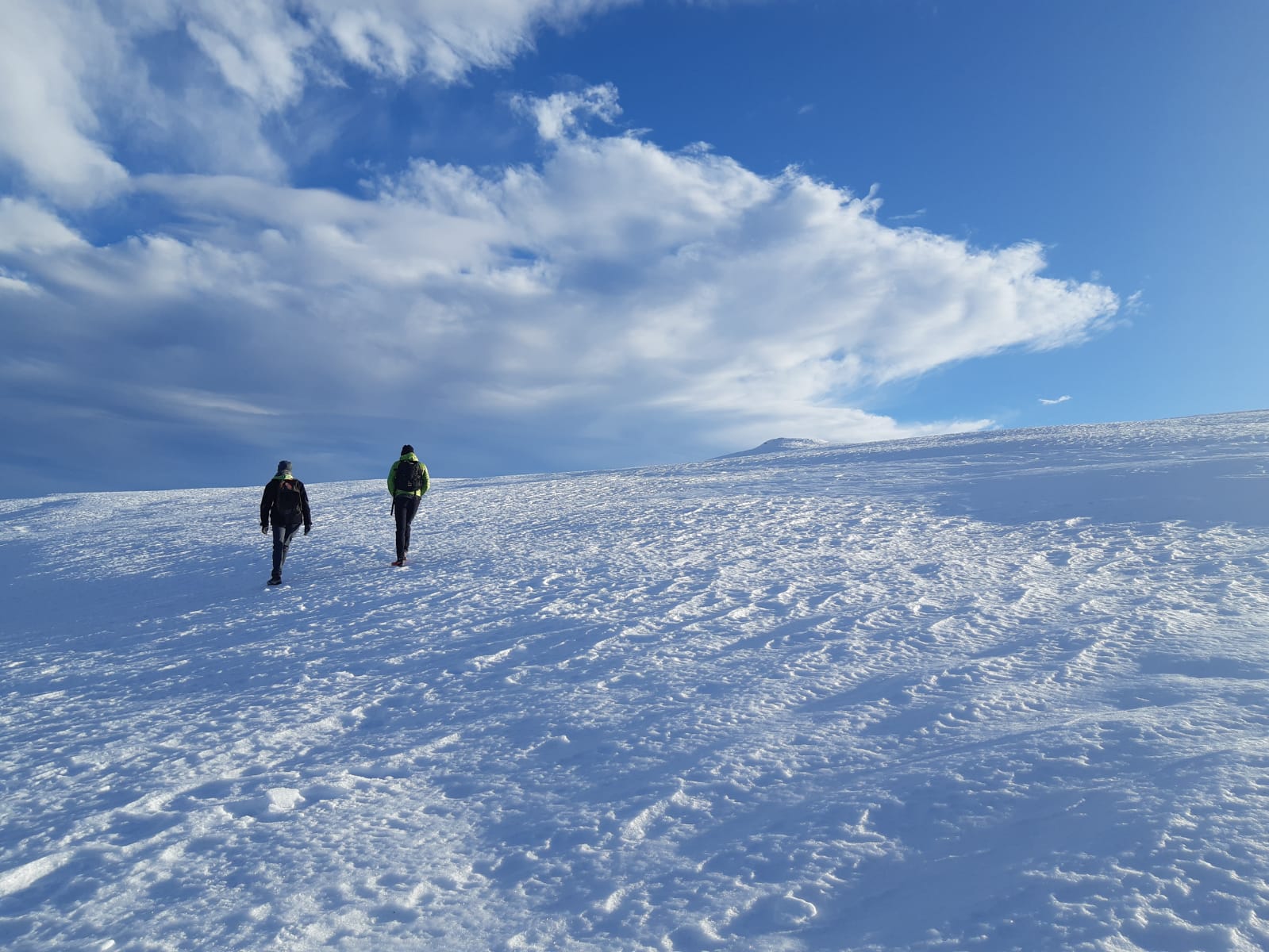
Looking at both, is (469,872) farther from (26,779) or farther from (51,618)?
(51,618)

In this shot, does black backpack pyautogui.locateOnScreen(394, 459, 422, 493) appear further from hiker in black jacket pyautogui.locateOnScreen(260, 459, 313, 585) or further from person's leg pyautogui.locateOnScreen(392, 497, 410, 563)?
hiker in black jacket pyautogui.locateOnScreen(260, 459, 313, 585)

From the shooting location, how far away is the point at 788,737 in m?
5.66

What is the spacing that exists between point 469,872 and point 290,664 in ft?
15.4

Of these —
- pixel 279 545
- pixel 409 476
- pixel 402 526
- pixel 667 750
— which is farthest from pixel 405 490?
pixel 667 750

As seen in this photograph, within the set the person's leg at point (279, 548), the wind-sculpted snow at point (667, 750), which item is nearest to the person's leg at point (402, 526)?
the wind-sculpted snow at point (667, 750)

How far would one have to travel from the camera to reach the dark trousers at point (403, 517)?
1280cm

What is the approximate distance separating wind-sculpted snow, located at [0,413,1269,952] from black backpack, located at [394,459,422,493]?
1428mm

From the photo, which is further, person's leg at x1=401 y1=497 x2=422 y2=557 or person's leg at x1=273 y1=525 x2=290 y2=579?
person's leg at x1=401 y1=497 x2=422 y2=557

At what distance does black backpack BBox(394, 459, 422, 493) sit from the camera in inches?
505

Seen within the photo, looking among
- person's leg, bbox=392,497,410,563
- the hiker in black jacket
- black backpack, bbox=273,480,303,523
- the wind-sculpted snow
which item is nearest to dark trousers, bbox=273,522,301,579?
the hiker in black jacket

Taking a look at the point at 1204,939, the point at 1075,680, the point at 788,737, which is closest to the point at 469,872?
the point at 788,737

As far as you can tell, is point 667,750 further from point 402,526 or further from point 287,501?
point 287,501

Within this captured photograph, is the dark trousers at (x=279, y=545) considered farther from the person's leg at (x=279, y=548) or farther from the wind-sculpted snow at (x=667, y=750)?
the wind-sculpted snow at (x=667, y=750)

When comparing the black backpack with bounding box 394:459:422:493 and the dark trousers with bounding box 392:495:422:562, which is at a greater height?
the black backpack with bounding box 394:459:422:493
